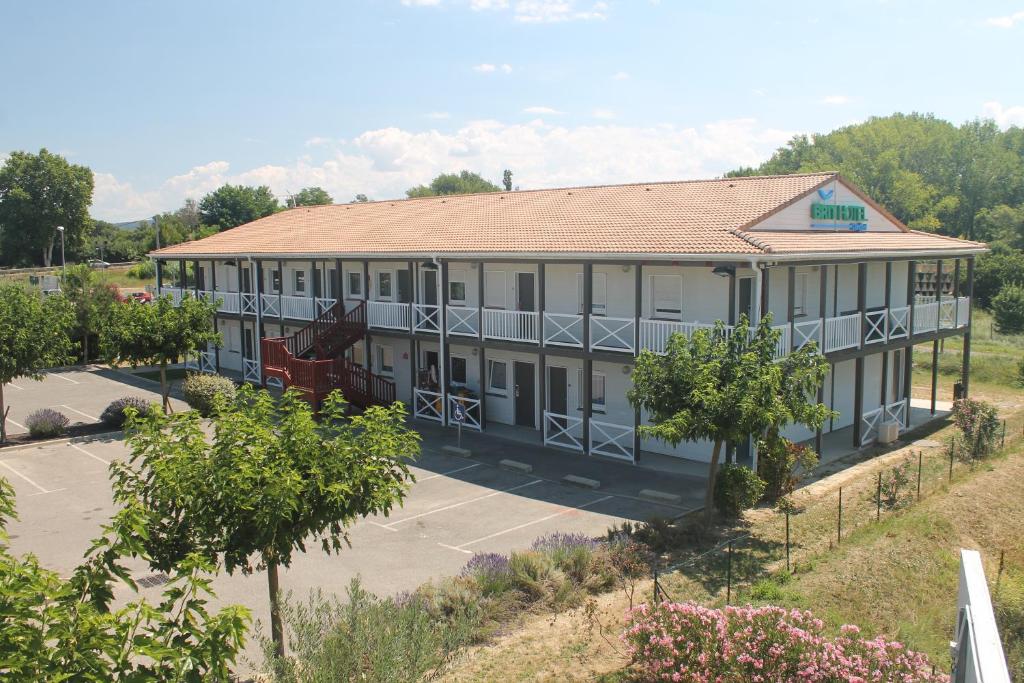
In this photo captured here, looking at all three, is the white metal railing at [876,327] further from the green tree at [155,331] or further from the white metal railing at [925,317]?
the green tree at [155,331]

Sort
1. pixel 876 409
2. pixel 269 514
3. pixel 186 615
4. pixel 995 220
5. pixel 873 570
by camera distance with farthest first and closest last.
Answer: pixel 995 220 → pixel 876 409 → pixel 873 570 → pixel 269 514 → pixel 186 615

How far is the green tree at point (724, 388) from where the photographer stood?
1445cm

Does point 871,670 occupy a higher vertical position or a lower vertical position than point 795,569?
higher

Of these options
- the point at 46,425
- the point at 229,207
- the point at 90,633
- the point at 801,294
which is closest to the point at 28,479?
the point at 46,425

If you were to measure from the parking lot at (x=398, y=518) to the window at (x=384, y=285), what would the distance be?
8.11m

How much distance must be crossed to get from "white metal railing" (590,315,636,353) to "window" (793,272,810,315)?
5001mm

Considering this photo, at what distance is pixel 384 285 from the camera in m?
29.5

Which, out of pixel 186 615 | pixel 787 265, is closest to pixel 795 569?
pixel 787 265

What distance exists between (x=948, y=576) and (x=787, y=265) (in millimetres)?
8696

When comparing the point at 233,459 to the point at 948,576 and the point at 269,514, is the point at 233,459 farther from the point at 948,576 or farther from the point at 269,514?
the point at 948,576

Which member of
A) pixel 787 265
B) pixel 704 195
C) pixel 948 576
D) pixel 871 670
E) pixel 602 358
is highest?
pixel 704 195

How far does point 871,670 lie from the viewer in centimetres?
888

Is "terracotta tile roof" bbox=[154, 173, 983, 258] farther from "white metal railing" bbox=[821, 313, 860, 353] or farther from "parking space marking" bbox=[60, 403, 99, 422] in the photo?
"parking space marking" bbox=[60, 403, 99, 422]

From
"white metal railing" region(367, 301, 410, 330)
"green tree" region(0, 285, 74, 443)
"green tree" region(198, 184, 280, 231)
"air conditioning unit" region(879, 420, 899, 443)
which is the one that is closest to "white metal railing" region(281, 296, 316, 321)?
"white metal railing" region(367, 301, 410, 330)
